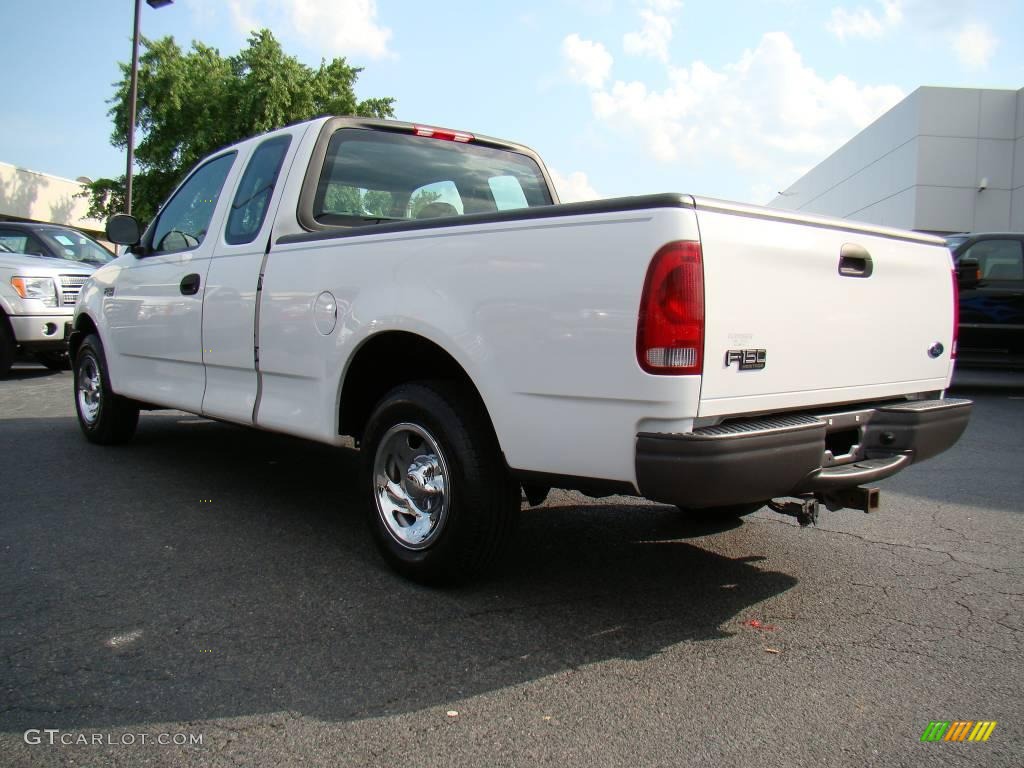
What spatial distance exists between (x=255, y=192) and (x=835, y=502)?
335cm

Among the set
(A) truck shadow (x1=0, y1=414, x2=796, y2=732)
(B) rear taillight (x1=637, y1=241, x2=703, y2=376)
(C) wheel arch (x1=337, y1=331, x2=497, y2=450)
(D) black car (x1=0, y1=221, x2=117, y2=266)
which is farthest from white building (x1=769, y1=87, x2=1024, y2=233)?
(B) rear taillight (x1=637, y1=241, x2=703, y2=376)

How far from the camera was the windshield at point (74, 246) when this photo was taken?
39.0 feet

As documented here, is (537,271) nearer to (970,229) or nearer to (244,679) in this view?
(244,679)

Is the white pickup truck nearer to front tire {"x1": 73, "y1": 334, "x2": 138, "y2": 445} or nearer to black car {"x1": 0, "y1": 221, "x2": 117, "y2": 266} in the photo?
front tire {"x1": 73, "y1": 334, "x2": 138, "y2": 445}

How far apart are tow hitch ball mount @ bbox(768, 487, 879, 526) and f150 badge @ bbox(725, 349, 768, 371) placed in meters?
0.60

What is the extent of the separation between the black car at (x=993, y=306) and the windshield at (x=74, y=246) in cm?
1126

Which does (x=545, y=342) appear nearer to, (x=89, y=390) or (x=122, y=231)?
(x=122, y=231)

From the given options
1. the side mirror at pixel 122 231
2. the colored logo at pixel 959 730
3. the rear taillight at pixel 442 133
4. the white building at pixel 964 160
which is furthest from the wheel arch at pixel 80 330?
the white building at pixel 964 160

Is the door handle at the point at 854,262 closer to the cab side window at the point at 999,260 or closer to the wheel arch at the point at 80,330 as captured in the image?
the wheel arch at the point at 80,330

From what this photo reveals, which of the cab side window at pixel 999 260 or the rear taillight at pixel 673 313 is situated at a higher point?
the cab side window at pixel 999 260

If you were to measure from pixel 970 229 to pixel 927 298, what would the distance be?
3151 centimetres

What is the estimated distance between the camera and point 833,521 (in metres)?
4.82

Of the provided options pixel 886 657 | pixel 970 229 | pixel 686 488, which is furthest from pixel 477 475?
pixel 970 229

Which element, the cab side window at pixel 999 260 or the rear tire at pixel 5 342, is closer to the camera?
the rear tire at pixel 5 342
